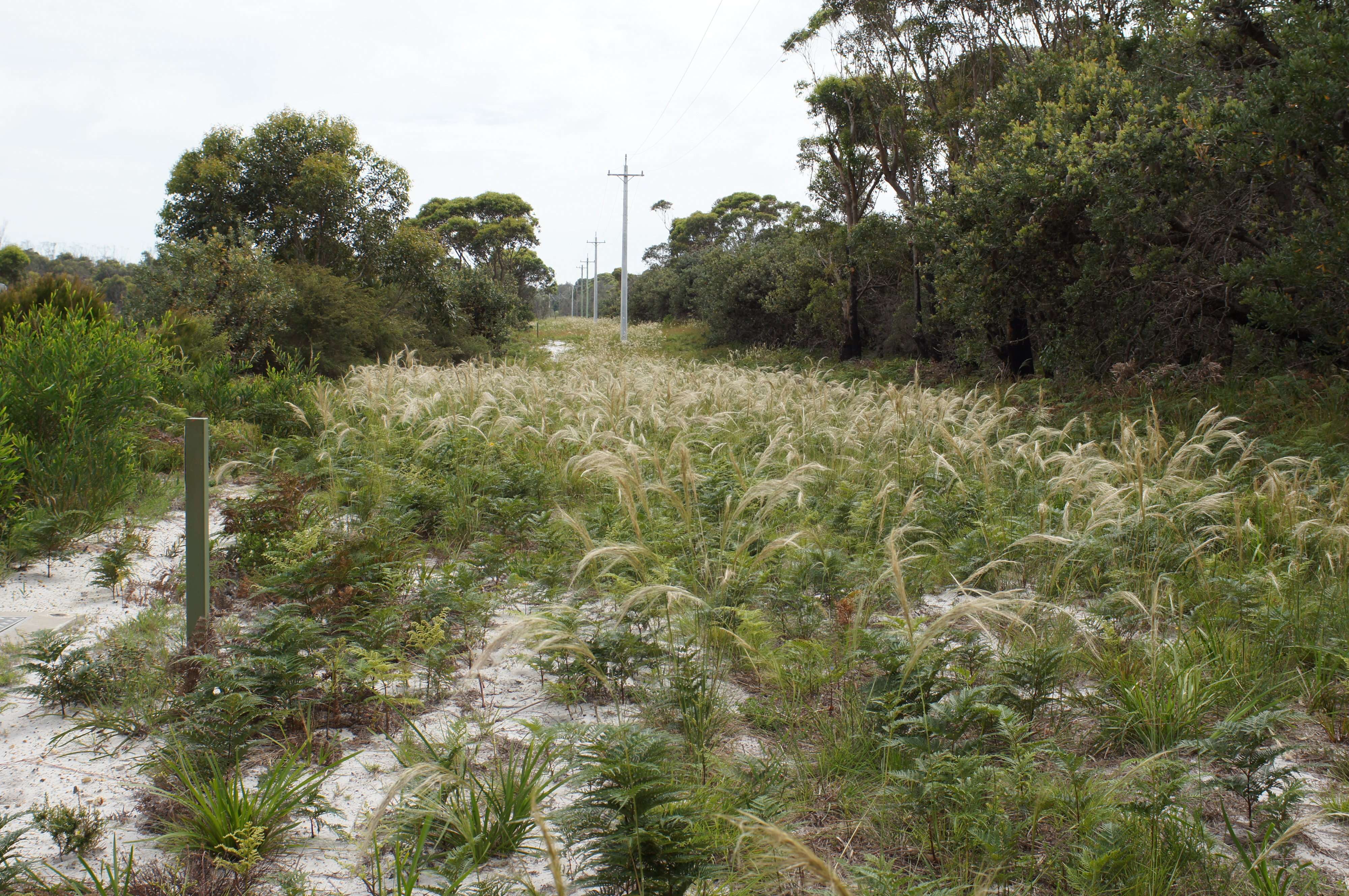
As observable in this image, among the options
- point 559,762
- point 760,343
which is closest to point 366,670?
point 559,762

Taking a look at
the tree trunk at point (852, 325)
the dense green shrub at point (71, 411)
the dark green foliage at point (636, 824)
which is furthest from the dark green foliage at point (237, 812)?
the tree trunk at point (852, 325)

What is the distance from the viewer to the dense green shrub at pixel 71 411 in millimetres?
4797

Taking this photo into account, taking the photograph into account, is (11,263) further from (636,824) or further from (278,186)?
(636,824)

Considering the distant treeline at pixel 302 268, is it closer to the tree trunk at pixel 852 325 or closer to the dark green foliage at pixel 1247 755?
the tree trunk at pixel 852 325

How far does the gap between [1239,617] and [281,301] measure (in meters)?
15.2

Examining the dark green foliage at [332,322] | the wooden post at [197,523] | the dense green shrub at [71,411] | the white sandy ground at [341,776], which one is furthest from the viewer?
the dark green foliage at [332,322]

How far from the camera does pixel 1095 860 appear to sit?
1771mm

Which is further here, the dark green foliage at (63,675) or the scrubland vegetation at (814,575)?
the dark green foliage at (63,675)

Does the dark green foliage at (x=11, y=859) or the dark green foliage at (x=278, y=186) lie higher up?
the dark green foliage at (x=278, y=186)

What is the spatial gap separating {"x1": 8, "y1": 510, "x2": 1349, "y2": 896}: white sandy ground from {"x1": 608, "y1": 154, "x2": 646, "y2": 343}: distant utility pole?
27908 millimetres

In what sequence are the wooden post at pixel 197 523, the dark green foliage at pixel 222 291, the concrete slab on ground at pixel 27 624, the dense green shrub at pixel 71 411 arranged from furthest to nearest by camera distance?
the dark green foliage at pixel 222 291, the dense green shrub at pixel 71 411, the concrete slab on ground at pixel 27 624, the wooden post at pixel 197 523

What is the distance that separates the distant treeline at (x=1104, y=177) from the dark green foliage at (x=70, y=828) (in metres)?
8.58

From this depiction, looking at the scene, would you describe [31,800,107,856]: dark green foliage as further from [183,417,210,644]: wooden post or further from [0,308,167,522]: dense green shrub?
[0,308,167,522]: dense green shrub

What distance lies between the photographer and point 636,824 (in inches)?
69.2
